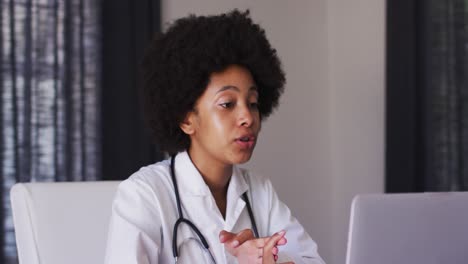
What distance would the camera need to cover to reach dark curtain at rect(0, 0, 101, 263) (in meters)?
2.76

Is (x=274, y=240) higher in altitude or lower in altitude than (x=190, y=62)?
lower

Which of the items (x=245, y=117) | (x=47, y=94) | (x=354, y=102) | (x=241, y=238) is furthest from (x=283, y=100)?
(x=241, y=238)

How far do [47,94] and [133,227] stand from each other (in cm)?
164

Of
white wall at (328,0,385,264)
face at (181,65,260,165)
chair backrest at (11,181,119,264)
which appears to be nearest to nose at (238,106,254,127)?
face at (181,65,260,165)

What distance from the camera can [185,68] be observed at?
1.53m

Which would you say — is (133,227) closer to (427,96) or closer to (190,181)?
(190,181)

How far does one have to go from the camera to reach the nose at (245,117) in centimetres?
146

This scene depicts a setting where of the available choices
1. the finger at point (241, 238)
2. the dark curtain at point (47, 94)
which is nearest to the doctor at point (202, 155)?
the finger at point (241, 238)

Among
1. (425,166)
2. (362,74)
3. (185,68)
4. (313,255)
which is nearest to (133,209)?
(185,68)

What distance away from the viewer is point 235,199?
5.21ft

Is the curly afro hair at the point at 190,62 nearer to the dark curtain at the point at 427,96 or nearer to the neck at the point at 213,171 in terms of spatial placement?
the neck at the point at 213,171

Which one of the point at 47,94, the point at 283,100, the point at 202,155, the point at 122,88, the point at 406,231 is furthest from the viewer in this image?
the point at 283,100

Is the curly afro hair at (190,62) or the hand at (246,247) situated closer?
the hand at (246,247)

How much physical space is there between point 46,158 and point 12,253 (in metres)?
0.40
